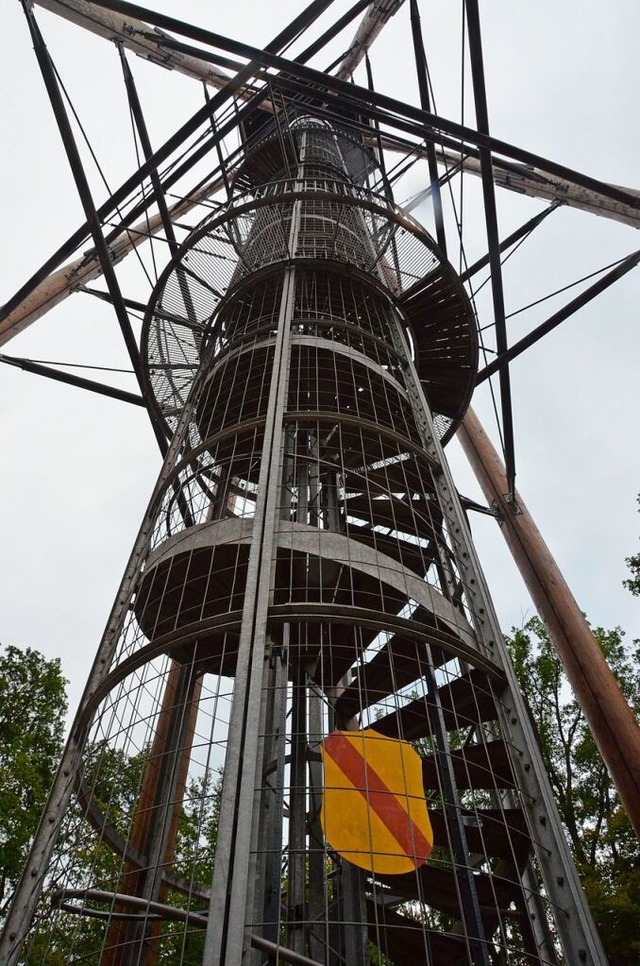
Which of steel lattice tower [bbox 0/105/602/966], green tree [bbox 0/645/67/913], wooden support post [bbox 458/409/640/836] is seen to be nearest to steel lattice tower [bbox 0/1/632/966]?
steel lattice tower [bbox 0/105/602/966]

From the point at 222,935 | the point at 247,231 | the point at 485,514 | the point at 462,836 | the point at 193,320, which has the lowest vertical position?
the point at 222,935

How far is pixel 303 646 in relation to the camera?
5.40 meters

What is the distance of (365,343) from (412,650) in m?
4.66

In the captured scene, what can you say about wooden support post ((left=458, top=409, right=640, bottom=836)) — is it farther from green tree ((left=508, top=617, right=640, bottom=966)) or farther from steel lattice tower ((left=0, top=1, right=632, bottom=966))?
green tree ((left=508, top=617, right=640, bottom=966))

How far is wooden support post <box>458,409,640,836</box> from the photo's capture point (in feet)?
22.6

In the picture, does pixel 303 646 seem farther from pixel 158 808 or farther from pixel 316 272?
pixel 316 272

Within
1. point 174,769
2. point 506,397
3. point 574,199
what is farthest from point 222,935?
point 574,199

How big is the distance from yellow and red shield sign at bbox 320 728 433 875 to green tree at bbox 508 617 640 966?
35.0 feet

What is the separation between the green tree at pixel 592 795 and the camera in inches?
486

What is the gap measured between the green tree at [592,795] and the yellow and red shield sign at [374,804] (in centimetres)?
1066

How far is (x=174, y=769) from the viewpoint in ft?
17.4

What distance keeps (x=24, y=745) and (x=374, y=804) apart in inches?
541

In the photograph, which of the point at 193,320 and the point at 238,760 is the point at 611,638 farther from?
A: the point at 238,760

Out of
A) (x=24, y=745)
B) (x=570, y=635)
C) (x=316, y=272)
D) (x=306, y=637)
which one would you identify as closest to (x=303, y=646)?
(x=306, y=637)
